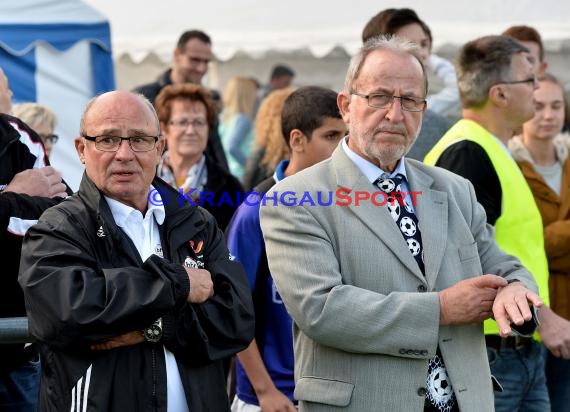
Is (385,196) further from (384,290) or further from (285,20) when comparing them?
(285,20)

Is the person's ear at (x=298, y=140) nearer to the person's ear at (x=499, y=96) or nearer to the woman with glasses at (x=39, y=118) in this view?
the person's ear at (x=499, y=96)

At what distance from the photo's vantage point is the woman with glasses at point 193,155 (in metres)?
6.68

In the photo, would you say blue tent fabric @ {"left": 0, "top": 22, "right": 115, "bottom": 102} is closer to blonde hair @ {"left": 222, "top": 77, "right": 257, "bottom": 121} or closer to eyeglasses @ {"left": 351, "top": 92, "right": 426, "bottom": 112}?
blonde hair @ {"left": 222, "top": 77, "right": 257, "bottom": 121}

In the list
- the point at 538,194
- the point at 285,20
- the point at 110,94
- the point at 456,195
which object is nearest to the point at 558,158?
the point at 538,194

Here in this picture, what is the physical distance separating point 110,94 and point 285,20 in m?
9.88

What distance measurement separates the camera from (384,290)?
387 centimetres

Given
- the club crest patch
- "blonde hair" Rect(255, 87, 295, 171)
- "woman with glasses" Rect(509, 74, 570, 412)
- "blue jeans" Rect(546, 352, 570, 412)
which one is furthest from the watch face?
"blonde hair" Rect(255, 87, 295, 171)

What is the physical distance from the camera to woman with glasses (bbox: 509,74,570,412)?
5828mm

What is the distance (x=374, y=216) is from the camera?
3.93 m

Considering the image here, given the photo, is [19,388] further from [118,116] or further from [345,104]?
[345,104]

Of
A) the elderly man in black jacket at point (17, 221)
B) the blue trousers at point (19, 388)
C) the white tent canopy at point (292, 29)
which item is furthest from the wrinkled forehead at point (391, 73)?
the white tent canopy at point (292, 29)

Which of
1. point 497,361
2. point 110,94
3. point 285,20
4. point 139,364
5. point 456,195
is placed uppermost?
point 285,20

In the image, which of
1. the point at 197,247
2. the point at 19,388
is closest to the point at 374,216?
the point at 197,247

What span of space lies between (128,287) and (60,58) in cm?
660
